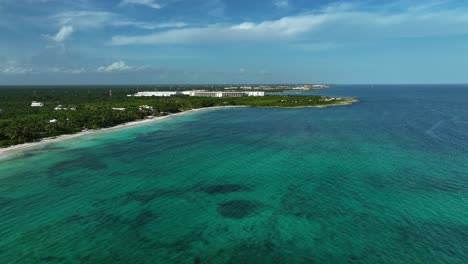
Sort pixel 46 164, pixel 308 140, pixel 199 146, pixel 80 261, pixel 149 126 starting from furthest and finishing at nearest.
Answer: pixel 149 126 → pixel 308 140 → pixel 199 146 → pixel 46 164 → pixel 80 261

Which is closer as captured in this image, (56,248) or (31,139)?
(56,248)

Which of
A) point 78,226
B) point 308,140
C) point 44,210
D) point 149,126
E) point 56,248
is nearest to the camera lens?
point 56,248

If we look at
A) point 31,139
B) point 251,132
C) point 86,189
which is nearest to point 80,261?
point 86,189

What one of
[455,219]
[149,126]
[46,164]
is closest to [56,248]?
[46,164]

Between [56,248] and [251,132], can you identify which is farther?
[251,132]

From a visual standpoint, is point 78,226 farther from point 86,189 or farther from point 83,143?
point 83,143

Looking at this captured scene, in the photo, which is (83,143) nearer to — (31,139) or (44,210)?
(31,139)
